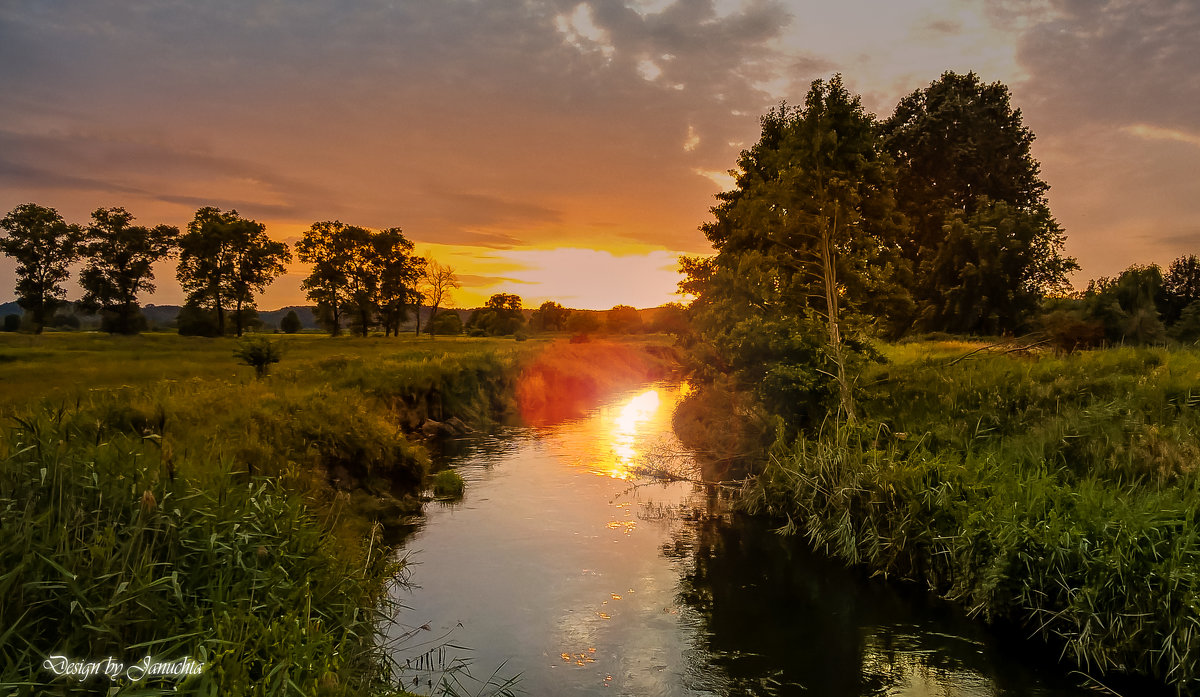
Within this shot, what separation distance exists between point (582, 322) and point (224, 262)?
97858mm

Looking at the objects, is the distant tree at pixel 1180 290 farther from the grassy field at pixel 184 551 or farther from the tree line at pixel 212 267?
the tree line at pixel 212 267

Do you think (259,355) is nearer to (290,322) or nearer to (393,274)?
(393,274)

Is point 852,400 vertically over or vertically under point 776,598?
over

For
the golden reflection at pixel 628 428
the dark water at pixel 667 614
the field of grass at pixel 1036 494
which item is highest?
the field of grass at pixel 1036 494

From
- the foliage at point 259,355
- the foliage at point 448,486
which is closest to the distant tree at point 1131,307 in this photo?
the foliage at point 448,486

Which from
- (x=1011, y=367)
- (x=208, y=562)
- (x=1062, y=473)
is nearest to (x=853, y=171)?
(x=1011, y=367)

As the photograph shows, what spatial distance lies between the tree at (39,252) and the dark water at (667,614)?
64428 mm

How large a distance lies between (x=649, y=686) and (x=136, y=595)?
828 centimetres

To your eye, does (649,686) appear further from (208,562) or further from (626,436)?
(626,436)

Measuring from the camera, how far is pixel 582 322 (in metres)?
163

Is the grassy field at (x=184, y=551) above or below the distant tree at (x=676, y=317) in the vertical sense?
below

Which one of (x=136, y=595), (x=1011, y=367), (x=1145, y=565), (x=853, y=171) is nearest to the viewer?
(x=136, y=595)

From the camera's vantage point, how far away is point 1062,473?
1473 cm

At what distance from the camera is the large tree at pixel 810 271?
74.7 feet
